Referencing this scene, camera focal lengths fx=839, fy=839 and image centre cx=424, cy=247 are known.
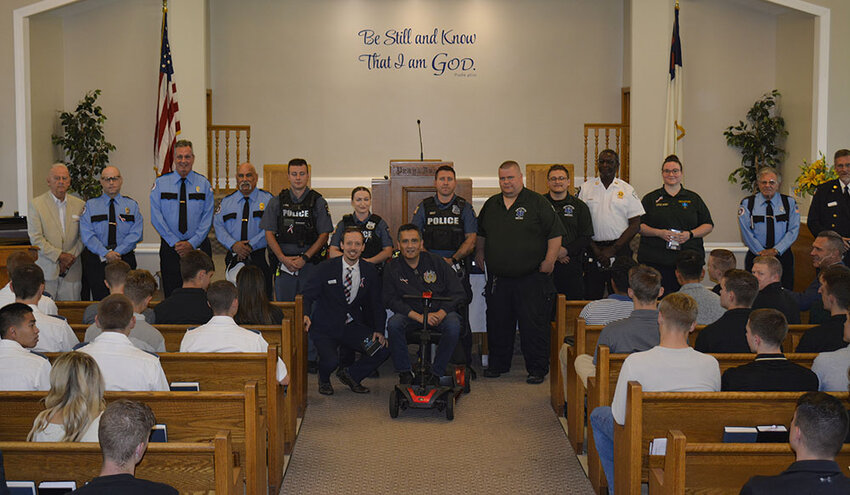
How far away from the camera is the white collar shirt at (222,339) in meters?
4.23

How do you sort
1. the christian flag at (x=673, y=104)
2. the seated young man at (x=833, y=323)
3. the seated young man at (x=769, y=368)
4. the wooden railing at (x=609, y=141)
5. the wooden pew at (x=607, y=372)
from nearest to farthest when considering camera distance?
the seated young man at (x=769, y=368), the wooden pew at (x=607, y=372), the seated young man at (x=833, y=323), the christian flag at (x=673, y=104), the wooden railing at (x=609, y=141)

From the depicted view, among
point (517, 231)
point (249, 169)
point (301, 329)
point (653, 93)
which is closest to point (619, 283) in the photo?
point (517, 231)

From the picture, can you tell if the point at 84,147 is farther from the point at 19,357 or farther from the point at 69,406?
the point at 69,406

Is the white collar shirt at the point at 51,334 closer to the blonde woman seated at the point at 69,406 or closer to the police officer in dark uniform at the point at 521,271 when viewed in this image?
the blonde woman seated at the point at 69,406

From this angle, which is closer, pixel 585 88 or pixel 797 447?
pixel 797 447

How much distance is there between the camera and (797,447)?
252 centimetres

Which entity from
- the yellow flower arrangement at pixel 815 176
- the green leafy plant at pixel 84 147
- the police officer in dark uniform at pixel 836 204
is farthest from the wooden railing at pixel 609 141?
the green leafy plant at pixel 84 147

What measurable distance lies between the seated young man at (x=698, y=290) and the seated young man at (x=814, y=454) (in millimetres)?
2419

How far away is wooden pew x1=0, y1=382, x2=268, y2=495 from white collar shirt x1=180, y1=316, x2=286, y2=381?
30.3 inches

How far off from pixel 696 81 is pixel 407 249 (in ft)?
22.7

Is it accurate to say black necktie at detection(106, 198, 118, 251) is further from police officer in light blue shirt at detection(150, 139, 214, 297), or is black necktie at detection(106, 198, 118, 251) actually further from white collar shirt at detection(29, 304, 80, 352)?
white collar shirt at detection(29, 304, 80, 352)

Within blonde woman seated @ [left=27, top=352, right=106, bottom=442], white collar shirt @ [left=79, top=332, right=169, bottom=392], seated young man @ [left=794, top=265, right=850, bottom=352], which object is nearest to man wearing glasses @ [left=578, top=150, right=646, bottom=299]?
seated young man @ [left=794, top=265, right=850, bottom=352]

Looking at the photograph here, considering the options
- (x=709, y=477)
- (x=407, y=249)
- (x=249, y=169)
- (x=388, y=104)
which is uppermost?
(x=388, y=104)

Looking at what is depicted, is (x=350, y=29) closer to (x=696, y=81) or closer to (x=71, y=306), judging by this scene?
(x=696, y=81)
